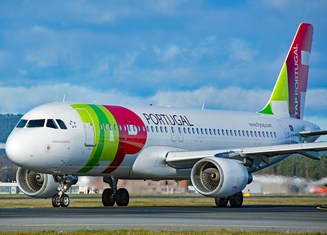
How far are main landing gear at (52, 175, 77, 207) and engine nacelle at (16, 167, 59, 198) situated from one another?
156 centimetres

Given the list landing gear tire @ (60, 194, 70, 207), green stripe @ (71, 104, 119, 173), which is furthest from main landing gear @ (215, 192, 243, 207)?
landing gear tire @ (60, 194, 70, 207)

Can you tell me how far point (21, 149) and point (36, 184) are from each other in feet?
15.2

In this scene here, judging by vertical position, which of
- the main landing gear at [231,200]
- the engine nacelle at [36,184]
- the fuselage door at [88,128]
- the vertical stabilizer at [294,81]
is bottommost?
the main landing gear at [231,200]

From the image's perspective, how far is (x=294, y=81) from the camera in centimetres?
3681

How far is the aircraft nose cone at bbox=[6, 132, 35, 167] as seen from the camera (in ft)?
69.7

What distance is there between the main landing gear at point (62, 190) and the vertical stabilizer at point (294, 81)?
16834 mm

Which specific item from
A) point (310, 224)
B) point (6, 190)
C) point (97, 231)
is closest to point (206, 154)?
point (310, 224)

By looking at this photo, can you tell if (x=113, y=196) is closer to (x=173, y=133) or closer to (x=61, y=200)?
(x=173, y=133)

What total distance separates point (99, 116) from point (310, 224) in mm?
12116

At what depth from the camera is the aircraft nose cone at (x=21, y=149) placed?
2125 centimetres

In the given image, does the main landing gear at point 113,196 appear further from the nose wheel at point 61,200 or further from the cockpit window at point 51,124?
the cockpit window at point 51,124

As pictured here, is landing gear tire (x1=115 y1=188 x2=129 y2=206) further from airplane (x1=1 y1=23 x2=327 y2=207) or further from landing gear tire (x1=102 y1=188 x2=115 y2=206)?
landing gear tire (x1=102 y1=188 x2=115 y2=206)

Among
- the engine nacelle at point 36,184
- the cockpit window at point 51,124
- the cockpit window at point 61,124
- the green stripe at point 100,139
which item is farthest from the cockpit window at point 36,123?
the engine nacelle at point 36,184

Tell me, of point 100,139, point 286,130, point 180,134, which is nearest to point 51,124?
point 100,139
